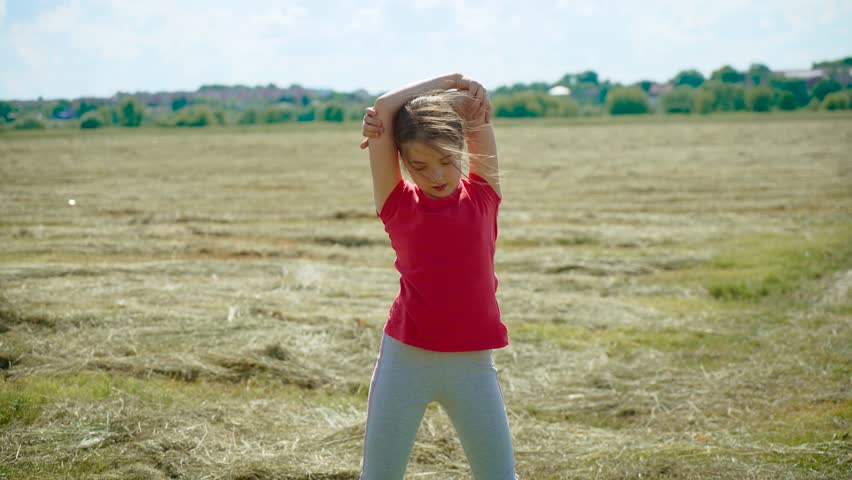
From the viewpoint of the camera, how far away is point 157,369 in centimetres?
523

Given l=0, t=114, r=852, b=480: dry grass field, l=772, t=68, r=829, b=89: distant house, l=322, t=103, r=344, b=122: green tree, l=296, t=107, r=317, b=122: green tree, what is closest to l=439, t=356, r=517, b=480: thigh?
l=0, t=114, r=852, b=480: dry grass field

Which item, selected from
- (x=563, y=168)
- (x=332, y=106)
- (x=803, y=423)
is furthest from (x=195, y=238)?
(x=332, y=106)

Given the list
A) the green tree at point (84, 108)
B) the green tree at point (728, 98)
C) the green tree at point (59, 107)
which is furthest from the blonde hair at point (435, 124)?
the green tree at point (728, 98)

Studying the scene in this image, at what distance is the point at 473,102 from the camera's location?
2.58 metres

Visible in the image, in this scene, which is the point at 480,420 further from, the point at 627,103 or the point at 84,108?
the point at 627,103

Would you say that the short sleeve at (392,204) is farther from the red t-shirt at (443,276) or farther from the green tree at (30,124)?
the green tree at (30,124)

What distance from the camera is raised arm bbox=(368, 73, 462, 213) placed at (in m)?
2.52

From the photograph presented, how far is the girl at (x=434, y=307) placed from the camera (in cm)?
244

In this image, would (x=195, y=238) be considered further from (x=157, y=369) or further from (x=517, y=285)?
(x=157, y=369)

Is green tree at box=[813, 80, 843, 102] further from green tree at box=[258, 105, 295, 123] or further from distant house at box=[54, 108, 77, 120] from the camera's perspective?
distant house at box=[54, 108, 77, 120]

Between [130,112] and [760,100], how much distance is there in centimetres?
4341

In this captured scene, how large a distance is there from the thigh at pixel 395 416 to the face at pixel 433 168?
1.69 feet

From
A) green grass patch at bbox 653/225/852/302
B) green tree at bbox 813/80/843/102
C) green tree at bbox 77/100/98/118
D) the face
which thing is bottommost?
green grass patch at bbox 653/225/852/302

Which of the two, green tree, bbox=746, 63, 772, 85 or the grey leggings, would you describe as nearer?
the grey leggings
